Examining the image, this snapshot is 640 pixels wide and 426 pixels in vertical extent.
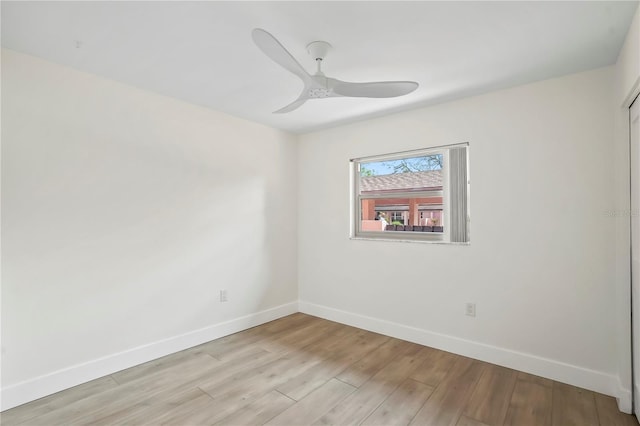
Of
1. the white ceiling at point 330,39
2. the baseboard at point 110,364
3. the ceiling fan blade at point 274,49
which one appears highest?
the white ceiling at point 330,39

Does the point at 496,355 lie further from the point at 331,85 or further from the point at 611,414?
the point at 331,85

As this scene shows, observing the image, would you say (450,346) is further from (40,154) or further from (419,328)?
(40,154)

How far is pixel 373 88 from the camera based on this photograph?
200 cm

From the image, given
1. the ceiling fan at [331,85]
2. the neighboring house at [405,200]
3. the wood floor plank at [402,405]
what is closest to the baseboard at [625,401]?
the wood floor plank at [402,405]

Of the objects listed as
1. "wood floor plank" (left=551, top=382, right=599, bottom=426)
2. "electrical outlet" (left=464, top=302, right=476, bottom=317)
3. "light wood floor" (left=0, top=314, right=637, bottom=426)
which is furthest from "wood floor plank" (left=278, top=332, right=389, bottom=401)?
"wood floor plank" (left=551, top=382, right=599, bottom=426)

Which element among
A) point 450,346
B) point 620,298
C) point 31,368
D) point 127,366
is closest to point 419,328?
point 450,346

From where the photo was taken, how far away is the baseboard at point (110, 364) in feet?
6.95

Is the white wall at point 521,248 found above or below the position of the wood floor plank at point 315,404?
above

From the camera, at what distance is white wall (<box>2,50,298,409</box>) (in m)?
2.15

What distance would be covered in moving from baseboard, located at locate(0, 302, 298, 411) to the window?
1.81 meters

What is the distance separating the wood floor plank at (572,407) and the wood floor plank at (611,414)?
0.03m

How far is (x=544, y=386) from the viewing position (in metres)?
2.35

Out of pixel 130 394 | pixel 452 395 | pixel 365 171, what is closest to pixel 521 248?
pixel 452 395

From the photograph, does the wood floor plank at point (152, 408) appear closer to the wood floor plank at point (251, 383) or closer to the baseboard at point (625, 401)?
the wood floor plank at point (251, 383)
